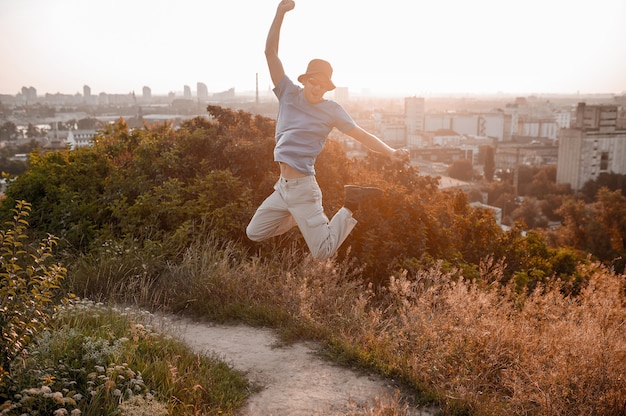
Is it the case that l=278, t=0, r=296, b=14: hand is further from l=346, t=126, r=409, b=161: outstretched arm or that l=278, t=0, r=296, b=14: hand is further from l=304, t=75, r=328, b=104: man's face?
l=346, t=126, r=409, b=161: outstretched arm

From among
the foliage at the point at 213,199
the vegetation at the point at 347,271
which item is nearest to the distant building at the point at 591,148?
the foliage at the point at 213,199

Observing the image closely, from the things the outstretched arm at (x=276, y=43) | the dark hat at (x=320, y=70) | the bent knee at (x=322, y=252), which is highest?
the outstretched arm at (x=276, y=43)

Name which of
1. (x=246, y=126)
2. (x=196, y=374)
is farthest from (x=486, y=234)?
(x=196, y=374)

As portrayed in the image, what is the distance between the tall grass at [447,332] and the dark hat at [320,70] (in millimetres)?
1822

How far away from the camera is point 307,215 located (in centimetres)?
511

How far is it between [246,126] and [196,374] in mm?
5656

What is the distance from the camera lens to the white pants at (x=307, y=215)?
5.07 m

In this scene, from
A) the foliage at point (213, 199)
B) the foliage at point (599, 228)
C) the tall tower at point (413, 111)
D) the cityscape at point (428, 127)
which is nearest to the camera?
the foliage at point (213, 199)

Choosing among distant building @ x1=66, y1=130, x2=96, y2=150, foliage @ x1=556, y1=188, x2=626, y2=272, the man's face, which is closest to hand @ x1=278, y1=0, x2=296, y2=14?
the man's face

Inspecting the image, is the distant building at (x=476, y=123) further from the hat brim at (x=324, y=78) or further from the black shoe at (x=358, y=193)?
the hat brim at (x=324, y=78)

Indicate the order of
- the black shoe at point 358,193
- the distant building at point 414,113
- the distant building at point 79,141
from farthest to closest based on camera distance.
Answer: the distant building at point 414,113 → the distant building at point 79,141 → the black shoe at point 358,193

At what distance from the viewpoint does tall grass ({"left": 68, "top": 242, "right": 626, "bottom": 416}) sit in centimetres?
402

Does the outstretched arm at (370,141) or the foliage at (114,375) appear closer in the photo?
the foliage at (114,375)

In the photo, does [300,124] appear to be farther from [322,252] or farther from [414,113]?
[414,113]
